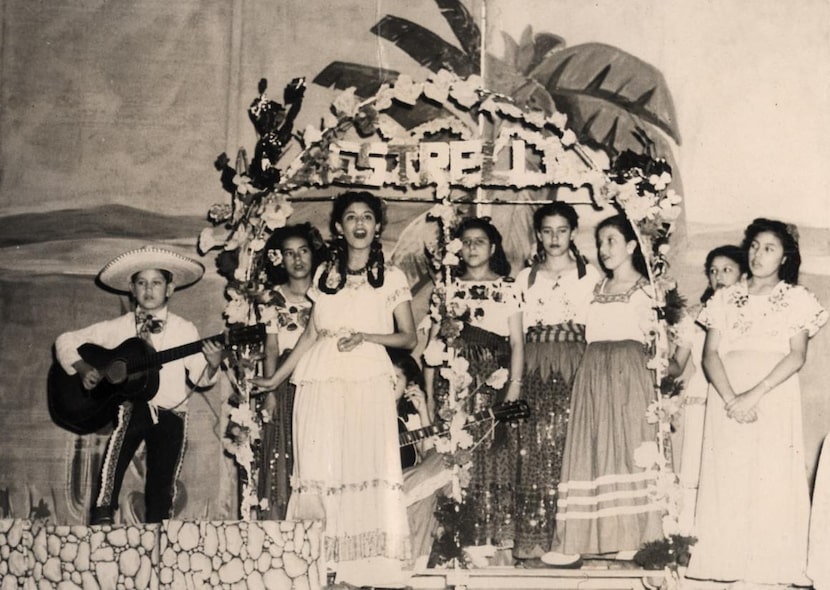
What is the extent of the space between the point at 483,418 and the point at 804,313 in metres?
1.49

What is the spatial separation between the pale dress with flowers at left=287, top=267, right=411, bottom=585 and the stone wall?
6.1 inches

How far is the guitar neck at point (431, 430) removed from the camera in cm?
509

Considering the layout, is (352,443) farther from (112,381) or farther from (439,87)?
(439,87)

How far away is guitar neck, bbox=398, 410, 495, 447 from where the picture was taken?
16.7 ft

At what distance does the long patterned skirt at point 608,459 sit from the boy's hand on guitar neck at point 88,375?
2.07 meters

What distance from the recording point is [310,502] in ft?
16.5

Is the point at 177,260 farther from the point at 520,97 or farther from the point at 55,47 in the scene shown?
the point at 520,97

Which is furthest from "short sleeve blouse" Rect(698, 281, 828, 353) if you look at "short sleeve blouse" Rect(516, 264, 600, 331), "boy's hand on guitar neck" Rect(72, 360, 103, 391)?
"boy's hand on guitar neck" Rect(72, 360, 103, 391)

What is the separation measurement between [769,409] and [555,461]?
96cm

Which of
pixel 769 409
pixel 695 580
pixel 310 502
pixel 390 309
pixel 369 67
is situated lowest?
pixel 695 580

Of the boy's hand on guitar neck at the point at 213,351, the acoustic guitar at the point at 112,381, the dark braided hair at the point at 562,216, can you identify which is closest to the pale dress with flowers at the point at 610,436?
the dark braided hair at the point at 562,216

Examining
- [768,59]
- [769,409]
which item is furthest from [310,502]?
[768,59]

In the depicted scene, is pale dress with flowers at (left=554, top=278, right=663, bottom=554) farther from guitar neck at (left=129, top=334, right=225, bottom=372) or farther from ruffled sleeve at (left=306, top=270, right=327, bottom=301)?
guitar neck at (left=129, top=334, right=225, bottom=372)

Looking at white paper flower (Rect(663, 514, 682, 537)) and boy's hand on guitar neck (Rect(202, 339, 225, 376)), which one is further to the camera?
boy's hand on guitar neck (Rect(202, 339, 225, 376))
